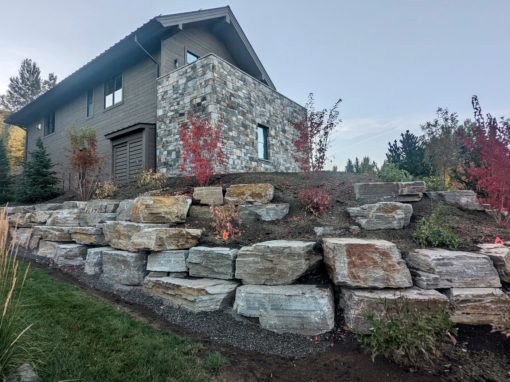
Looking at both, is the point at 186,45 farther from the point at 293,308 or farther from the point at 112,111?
the point at 293,308

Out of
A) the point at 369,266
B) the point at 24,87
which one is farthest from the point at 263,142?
the point at 24,87

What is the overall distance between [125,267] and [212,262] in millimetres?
1611

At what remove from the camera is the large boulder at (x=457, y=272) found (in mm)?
2736

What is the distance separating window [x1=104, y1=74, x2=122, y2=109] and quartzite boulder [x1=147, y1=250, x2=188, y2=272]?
9868mm

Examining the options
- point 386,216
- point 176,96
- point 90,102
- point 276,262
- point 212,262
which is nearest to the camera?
point 276,262

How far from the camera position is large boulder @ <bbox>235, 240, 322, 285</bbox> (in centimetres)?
313

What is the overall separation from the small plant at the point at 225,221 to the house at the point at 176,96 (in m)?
4.12

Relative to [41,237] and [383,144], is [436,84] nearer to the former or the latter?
[383,144]

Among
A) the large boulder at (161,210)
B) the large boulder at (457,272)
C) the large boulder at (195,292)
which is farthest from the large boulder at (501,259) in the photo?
the large boulder at (161,210)

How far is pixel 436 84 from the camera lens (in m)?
7.07

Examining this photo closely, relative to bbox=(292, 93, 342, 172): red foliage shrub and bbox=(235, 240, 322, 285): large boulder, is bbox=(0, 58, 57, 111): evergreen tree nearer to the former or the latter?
bbox=(292, 93, 342, 172): red foliage shrub

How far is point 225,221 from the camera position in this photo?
4258mm

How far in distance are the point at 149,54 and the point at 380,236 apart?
33.5 ft

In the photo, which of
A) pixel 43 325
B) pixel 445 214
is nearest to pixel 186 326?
pixel 43 325
